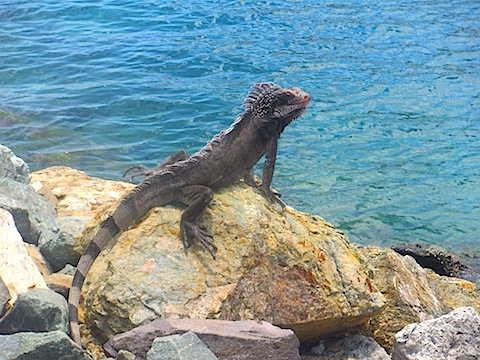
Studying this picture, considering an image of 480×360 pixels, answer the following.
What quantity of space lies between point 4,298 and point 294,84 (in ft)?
32.2

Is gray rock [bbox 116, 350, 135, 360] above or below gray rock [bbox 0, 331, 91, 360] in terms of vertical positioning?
below

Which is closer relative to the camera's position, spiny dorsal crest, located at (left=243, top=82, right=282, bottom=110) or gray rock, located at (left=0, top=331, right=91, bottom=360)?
gray rock, located at (left=0, top=331, right=91, bottom=360)

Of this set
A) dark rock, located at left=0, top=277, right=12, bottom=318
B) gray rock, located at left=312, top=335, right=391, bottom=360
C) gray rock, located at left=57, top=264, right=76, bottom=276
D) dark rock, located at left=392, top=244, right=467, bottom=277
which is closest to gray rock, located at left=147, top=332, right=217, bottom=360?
dark rock, located at left=0, top=277, right=12, bottom=318

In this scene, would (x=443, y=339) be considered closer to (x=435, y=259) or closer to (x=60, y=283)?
(x=60, y=283)

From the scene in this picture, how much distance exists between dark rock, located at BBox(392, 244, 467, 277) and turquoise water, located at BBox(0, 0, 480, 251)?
0.34 metres

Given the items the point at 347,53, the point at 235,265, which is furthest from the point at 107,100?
the point at 235,265

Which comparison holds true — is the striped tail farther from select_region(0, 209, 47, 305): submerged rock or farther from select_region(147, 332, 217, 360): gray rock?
select_region(147, 332, 217, 360): gray rock

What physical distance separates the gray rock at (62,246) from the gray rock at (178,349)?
181 cm

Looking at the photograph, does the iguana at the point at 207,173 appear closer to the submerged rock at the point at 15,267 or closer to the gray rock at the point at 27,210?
the submerged rock at the point at 15,267

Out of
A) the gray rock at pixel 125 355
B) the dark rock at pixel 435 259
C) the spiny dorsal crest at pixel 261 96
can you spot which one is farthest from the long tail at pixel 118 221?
the dark rock at pixel 435 259

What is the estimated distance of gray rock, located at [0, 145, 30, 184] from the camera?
611cm

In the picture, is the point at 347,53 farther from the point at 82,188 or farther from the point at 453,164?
the point at 82,188

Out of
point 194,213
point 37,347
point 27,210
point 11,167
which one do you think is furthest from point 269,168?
point 11,167

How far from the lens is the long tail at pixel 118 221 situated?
14.0 feet
